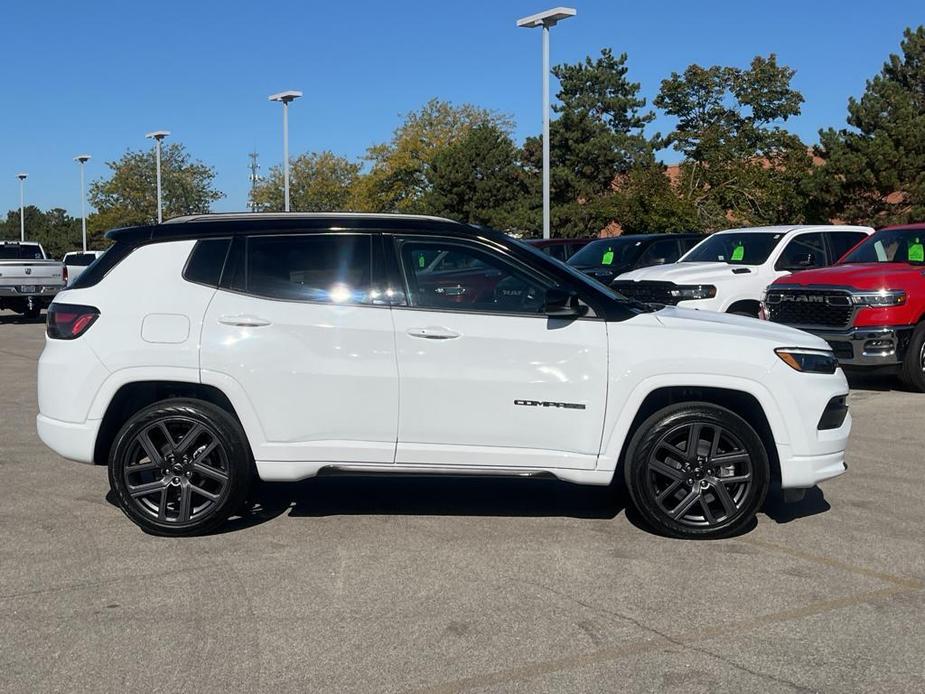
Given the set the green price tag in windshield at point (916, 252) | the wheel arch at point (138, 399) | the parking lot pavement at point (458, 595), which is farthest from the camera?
the green price tag in windshield at point (916, 252)

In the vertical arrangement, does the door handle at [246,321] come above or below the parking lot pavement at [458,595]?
above

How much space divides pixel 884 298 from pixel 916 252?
49.4 inches

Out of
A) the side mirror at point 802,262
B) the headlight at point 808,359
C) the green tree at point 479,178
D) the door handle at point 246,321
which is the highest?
the green tree at point 479,178

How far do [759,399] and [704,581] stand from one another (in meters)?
1.17

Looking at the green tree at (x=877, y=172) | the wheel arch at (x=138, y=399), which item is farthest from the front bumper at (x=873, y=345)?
the green tree at (x=877, y=172)

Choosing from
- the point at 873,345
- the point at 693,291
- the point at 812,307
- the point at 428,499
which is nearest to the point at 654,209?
the point at 693,291

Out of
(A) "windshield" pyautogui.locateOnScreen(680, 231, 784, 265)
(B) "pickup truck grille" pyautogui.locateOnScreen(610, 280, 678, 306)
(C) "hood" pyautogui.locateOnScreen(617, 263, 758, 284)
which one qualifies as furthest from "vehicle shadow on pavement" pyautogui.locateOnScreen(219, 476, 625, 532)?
(A) "windshield" pyautogui.locateOnScreen(680, 231, 784, 265)

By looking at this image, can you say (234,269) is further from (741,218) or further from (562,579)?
(741,218)

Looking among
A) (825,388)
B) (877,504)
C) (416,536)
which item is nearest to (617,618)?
(416,536)

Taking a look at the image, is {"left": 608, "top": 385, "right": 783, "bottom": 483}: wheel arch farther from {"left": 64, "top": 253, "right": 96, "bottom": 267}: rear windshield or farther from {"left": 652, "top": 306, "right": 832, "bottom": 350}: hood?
{"left": 64, "top": 253, "right": 96, "bottom": 267}: rear windshield

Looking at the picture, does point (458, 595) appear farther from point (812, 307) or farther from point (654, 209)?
point (654, 209)

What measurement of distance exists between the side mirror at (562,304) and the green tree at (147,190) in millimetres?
68346

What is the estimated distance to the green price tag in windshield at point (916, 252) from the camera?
11747mm

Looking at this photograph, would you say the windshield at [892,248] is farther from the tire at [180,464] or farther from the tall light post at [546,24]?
the tall light post at [546,24]
